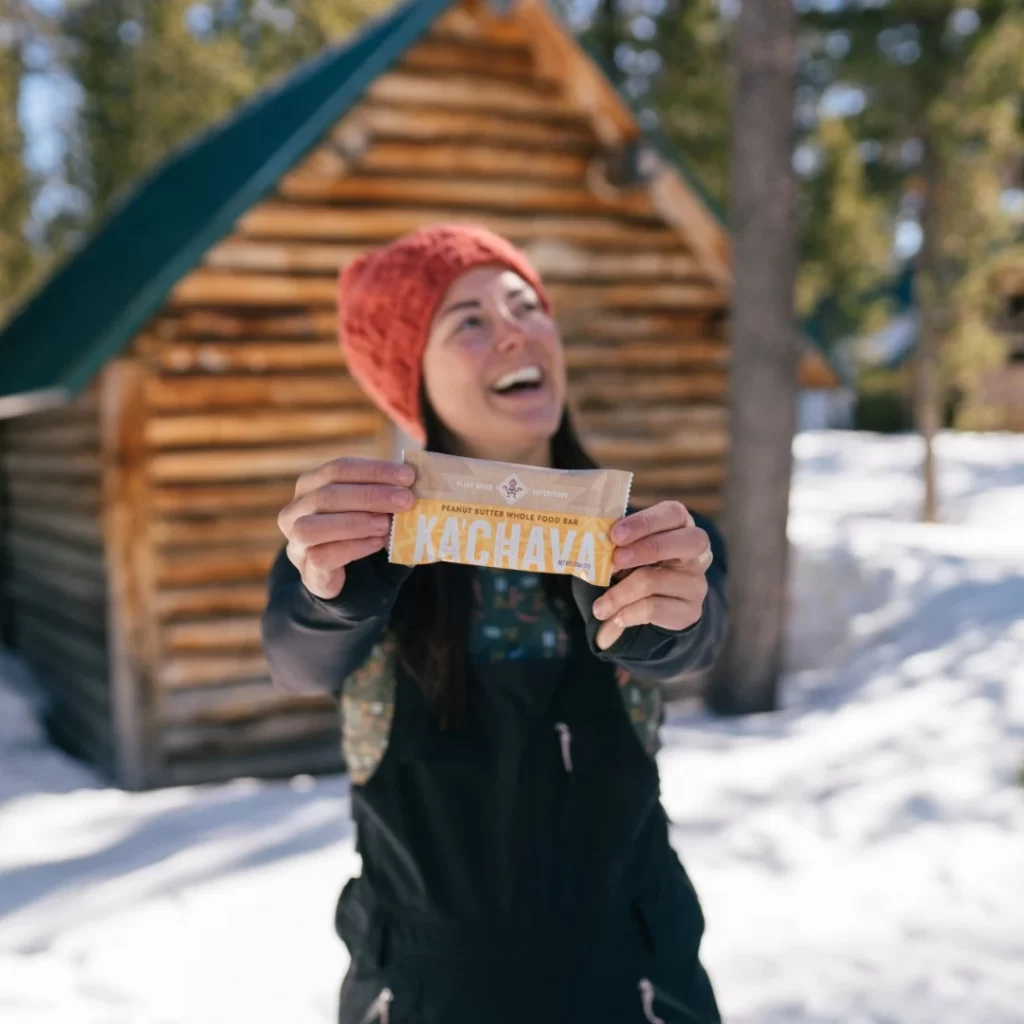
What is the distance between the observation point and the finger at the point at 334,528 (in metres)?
1.47

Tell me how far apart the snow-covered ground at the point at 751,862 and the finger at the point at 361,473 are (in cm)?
268

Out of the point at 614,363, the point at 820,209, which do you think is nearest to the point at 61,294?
the point at 614,363

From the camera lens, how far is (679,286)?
24.3ft

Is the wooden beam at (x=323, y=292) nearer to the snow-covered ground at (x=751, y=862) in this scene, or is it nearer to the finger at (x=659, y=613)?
the snow-covered ground at (x=751, y=862)

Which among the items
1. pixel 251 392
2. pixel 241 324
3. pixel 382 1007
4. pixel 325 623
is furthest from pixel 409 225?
pixel 382 1007

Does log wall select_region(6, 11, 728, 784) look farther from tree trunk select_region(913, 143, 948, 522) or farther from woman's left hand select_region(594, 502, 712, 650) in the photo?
tree trunk select_region(913, 143, 948, 522)

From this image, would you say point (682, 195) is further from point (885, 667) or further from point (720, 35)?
point (720, 35)

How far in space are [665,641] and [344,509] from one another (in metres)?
0.53

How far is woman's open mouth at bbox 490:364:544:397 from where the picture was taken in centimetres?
200

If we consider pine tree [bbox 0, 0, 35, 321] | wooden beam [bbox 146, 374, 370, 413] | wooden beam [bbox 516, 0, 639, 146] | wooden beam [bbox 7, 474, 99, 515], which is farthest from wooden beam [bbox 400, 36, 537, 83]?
pine tree [bbox 0, 0, 35, 321]

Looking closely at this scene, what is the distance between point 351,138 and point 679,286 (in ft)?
8.65

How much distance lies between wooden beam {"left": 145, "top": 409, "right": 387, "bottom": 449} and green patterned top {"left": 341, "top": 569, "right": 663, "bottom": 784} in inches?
184

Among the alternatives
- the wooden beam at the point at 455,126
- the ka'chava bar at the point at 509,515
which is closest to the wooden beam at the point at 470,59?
the wooden beam at the point at 455,126

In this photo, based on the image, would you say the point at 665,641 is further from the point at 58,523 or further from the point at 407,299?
the point at 58,523
